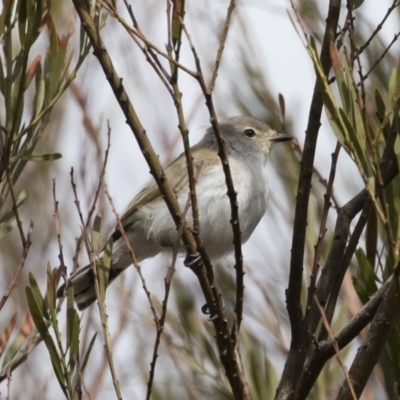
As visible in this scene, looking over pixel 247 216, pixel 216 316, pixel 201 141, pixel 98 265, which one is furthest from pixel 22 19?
pixel 201 141

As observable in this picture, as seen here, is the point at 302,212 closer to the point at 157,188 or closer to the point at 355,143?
the point at 355,143

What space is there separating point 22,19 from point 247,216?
1.74 m

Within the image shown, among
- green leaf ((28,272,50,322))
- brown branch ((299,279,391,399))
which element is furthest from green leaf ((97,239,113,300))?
brown branch ((299,279,391,399))

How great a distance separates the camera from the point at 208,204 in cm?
367

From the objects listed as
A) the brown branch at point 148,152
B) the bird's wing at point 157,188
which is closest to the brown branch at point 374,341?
the brown branch at point 148,152

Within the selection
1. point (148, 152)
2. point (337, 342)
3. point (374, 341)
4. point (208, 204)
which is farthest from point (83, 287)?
point (374, 341)

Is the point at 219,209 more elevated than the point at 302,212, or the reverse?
the point at 219,209

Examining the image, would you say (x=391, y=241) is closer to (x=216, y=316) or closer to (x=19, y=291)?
(x=216, y=316)

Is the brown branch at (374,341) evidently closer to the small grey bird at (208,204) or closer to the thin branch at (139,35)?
the thin branch at (139,35)

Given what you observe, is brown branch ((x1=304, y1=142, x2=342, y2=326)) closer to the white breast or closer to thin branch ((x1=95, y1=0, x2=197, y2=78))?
thin branch ((x1=95, y1=0, x2=197, y2=78))

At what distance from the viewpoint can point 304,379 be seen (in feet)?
7.23

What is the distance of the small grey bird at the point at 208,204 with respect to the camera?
3691 mm

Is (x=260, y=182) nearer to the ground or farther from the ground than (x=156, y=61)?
farther from the ground

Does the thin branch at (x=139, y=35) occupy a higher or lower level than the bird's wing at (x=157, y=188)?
lower
